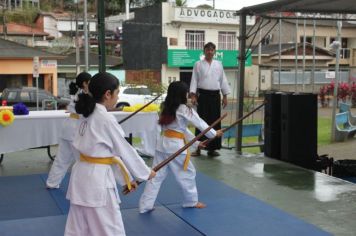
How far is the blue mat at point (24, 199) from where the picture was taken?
473cm

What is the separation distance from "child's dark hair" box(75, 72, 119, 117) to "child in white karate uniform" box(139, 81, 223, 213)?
4.78 ft

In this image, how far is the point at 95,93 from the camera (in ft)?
10.4

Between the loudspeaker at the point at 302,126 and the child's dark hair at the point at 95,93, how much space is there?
4.36 m

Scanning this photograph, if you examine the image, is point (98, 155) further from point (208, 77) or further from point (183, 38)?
point (183, 38)

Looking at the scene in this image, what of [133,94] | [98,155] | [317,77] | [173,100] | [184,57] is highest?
[184,57]

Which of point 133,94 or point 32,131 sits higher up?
point 133,94

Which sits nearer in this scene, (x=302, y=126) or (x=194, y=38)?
(x=302, y=126)

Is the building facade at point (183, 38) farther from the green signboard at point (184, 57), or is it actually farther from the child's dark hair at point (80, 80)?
the child's dark hair at point (80, 80)

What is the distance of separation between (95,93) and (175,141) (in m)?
1.65

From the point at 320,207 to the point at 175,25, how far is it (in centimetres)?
2371

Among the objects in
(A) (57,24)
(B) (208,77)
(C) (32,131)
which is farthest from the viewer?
(A) (57,24)

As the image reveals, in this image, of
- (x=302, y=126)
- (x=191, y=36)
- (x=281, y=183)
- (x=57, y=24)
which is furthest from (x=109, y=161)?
(x=57, y=24)

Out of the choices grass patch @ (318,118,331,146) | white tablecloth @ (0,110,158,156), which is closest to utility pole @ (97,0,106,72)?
white tablecloth @ (0,110,158,156)

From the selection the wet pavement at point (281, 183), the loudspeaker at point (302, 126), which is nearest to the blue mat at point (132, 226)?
the wet pavement at point (281, 183)
